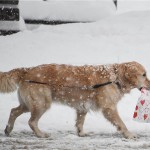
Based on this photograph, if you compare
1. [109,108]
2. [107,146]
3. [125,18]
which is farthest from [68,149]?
[125,18]

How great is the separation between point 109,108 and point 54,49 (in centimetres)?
671

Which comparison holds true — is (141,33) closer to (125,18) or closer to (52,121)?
(125,18)

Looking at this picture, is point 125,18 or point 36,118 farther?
point 125,18

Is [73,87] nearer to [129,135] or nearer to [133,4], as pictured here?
[129,135]

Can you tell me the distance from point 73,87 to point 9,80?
0.99 metres

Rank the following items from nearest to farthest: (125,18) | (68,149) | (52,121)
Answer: (68,149), (52,121), (125,18)

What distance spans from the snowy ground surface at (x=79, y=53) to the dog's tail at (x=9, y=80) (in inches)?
28.3

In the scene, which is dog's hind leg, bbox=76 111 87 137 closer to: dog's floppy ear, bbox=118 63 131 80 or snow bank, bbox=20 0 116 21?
dog's floppy ear, bbox=118 63 131 80

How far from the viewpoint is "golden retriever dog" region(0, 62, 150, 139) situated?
7.81 metres

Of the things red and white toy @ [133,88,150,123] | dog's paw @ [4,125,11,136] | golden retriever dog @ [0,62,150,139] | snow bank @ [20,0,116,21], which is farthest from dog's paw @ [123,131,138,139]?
snow bank @ [20,0,116,21]

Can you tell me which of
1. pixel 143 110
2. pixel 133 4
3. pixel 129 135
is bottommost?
pixel 129 135

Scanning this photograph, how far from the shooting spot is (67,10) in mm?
16875

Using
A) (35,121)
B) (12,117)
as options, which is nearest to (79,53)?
(12,117)

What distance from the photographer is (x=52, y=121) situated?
9078 mm
